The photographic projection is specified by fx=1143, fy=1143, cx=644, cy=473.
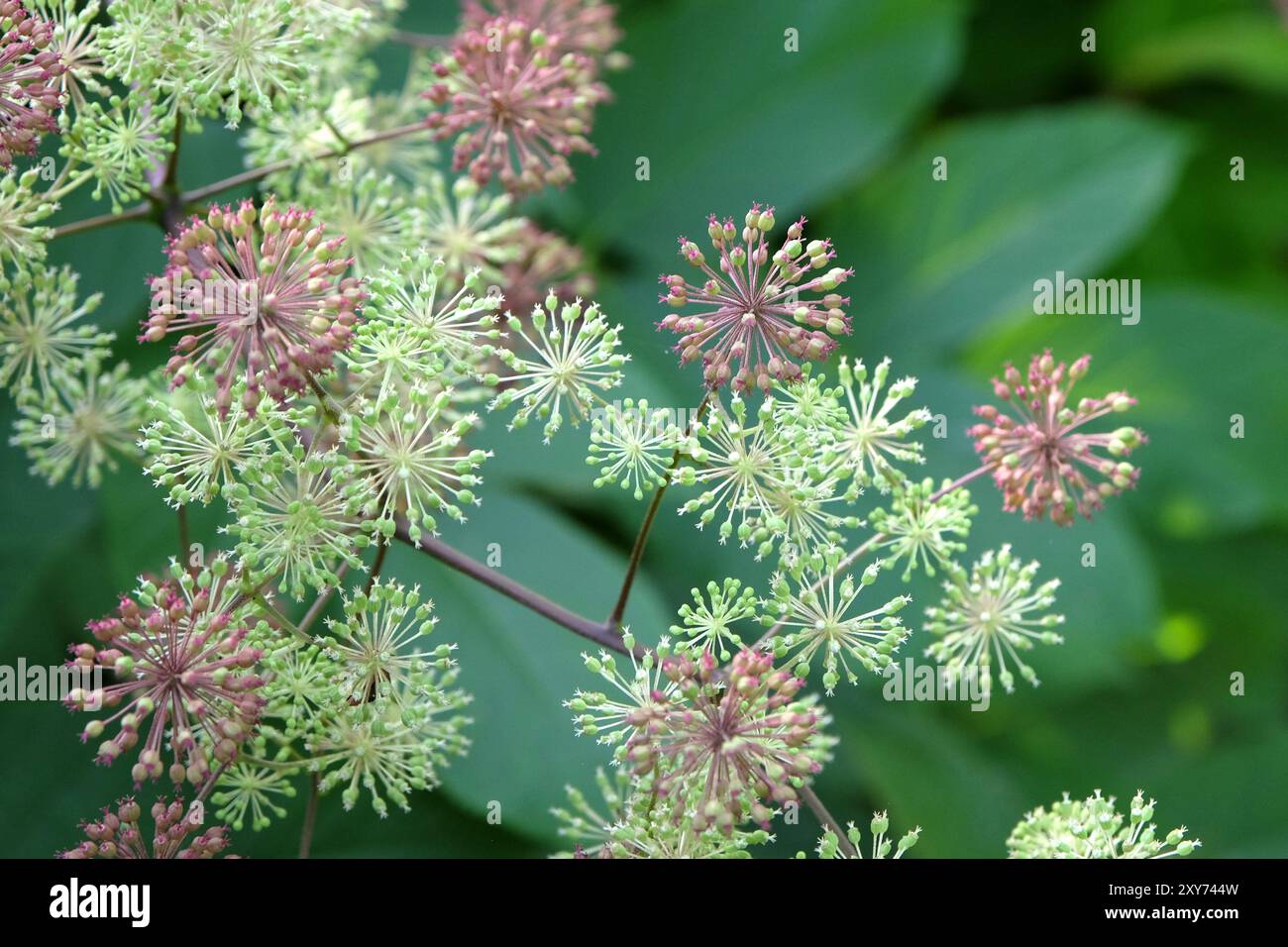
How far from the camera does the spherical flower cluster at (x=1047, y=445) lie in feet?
3.21

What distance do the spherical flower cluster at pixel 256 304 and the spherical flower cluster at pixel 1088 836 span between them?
746 mm

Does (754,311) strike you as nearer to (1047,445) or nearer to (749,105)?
(1047,445)

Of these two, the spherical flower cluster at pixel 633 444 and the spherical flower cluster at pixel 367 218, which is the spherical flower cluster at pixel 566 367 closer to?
the spherical flower cluster at pixel 633 444

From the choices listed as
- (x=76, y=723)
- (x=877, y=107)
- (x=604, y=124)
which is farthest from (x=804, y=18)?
(x=76, y=723)

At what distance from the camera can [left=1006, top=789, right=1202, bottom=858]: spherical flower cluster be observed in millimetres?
993

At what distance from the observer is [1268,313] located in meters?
2.45

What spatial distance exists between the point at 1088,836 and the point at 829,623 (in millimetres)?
330

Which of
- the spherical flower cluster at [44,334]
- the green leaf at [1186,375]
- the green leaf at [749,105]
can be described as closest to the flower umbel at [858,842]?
the spherical flower cluster at [44,334]

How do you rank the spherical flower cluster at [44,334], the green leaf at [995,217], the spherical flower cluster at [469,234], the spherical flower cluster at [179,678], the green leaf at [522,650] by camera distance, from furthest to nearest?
the green leaf at [995,217], the green leaf at [522,650], the spherical flower cluster at [469,234], the spherical flower cluster at [44,334], the spherical flower cluster at [179,678]

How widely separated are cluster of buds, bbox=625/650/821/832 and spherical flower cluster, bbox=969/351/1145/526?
0.29 metres

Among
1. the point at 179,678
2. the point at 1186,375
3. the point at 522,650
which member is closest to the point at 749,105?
the point at 1186,375

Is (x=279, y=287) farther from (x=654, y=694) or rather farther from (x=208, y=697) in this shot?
(x=654, y=694)
